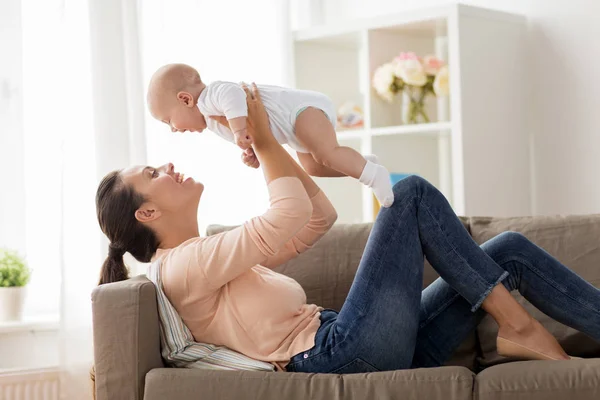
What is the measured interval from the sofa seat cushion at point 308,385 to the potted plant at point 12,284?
4.44ft

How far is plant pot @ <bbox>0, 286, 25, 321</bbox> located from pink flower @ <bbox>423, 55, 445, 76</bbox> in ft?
5.86

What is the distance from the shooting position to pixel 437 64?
3412 mm

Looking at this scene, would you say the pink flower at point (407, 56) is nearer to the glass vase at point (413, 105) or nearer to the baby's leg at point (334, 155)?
the glass vase at point (413, 105)

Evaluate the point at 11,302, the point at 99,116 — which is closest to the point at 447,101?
the point at 99,116

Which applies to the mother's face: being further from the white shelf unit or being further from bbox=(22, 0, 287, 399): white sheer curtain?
the white shelf unit

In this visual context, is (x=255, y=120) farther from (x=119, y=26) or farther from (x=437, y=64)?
(x=437, y=64)

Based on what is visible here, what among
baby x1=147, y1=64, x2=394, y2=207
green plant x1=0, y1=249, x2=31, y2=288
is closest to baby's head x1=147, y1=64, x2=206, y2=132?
baby x1=147, y1=64, x2=394, y2=207

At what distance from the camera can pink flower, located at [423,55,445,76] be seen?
3.41 m

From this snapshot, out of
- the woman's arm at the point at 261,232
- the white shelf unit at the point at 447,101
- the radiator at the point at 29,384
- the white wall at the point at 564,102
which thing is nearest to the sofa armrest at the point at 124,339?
the woman's arm at the point at 261,232

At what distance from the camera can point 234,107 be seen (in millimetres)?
1994

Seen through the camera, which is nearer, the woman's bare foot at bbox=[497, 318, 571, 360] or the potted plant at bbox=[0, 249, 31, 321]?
the woman's bare foot at bbox=[497, 318, 571, 360]

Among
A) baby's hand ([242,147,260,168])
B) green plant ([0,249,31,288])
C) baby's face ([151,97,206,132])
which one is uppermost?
baby's face ([151,97,206,132])

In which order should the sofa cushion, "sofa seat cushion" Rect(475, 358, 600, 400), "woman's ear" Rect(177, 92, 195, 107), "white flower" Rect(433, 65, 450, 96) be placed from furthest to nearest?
→ "white flower" Rect(433, 65, 450, 96), the sofa cushion, "woman's ear" Rect(177, 92, 195, 107), "sofa seat cushion" Rect(475, 358, 600, 400)

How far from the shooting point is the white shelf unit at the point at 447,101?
3240mm
